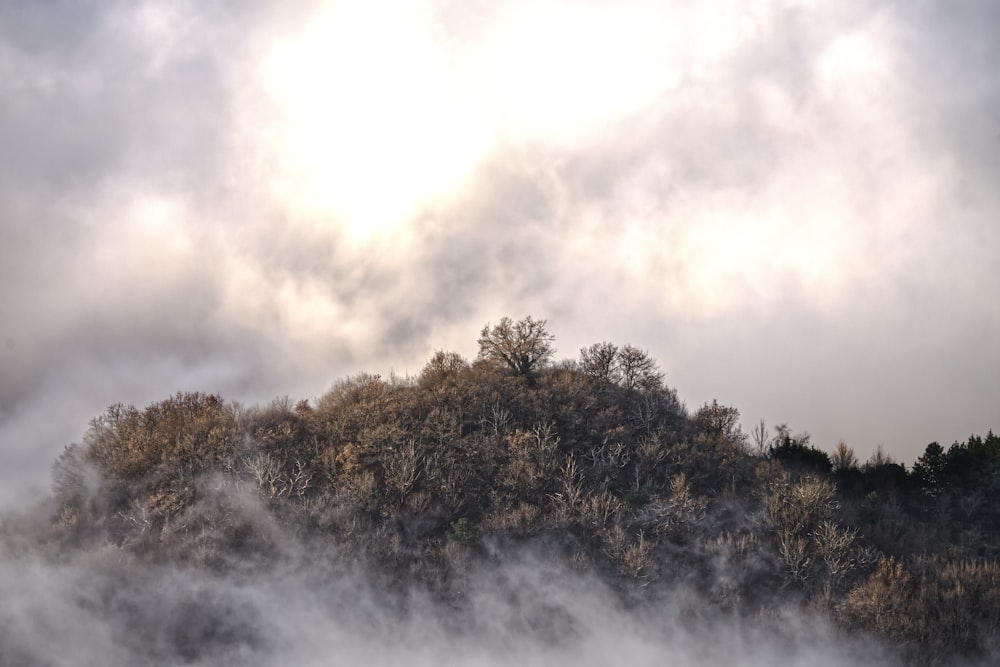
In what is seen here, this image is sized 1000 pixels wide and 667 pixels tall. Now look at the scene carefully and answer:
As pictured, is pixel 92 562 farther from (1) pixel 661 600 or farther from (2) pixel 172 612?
(1) pixel 661 600

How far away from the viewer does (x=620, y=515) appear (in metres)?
77.1

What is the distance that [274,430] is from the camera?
87.1m

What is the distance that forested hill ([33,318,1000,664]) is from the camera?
7225 cm

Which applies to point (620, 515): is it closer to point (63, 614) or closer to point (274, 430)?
point (274, 430)

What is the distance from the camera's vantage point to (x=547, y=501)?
78.9 metres

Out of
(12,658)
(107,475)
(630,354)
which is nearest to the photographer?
(12,658)

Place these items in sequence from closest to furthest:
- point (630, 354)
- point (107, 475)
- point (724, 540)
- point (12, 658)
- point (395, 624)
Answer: point (12, 658) → point (395, 624) → point (724, 540) → point (107, 475) → point (630, 354)

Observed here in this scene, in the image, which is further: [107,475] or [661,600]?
[107,475]

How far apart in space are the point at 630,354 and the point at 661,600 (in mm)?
32495

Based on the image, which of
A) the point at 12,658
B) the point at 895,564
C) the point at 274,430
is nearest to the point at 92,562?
the point at 12,658

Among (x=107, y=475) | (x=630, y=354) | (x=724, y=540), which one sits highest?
(x=630, y=354)

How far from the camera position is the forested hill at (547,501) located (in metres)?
72.2

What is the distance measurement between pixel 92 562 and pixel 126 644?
878cm

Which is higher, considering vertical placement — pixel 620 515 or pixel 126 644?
pixel 620 515
